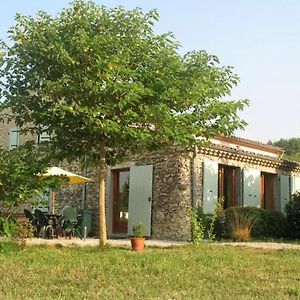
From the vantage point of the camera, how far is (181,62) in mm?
11797

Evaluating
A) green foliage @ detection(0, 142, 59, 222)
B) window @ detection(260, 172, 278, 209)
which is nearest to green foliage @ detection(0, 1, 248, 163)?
green foliage @ detection(0, 142, 59, 222)

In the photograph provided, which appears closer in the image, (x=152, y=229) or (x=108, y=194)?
(x=152, y=229)

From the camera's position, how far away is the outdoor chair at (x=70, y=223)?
52.5 feet

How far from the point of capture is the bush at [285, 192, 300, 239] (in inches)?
693

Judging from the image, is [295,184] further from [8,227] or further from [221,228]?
[8,227]

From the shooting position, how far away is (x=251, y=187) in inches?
714

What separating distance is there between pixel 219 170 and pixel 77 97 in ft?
26.1

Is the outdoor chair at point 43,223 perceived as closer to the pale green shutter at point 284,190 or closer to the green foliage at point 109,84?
the green foliage at point 109,84

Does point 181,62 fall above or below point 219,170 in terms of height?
above

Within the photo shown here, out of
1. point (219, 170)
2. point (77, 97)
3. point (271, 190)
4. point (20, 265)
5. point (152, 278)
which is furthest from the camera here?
point (271, 190)

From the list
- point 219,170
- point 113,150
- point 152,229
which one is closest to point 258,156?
point 219,170

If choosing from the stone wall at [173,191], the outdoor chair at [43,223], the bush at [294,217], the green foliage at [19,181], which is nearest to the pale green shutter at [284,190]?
the bush at [294,217]

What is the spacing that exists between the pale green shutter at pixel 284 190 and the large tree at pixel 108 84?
26.5ft

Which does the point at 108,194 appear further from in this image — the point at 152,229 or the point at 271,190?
the point at 271,190
